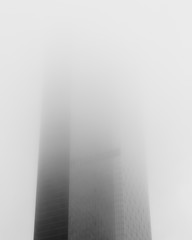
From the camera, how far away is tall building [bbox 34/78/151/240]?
4796 inches

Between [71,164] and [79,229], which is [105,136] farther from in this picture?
[79,229]

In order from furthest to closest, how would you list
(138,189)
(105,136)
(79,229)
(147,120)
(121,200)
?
1. (147,120)
2. (105,136)
3. (138,189)
4. (121,200)
5. (79,229)

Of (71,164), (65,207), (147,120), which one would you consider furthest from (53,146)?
(147,120)

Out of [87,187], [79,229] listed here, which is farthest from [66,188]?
[79,229]

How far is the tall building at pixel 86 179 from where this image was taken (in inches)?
4796

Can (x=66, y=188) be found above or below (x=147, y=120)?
below

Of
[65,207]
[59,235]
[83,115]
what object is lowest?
[59,235]

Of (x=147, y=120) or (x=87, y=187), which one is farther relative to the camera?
(x=147, y=120)

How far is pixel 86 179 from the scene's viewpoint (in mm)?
137125

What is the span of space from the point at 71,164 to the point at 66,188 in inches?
489

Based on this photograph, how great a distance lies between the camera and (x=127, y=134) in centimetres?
16900

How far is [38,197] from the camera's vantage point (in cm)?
13712

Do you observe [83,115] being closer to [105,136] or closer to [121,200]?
[105,136]

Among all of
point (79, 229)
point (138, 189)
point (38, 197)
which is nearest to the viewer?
point (79, 229)
